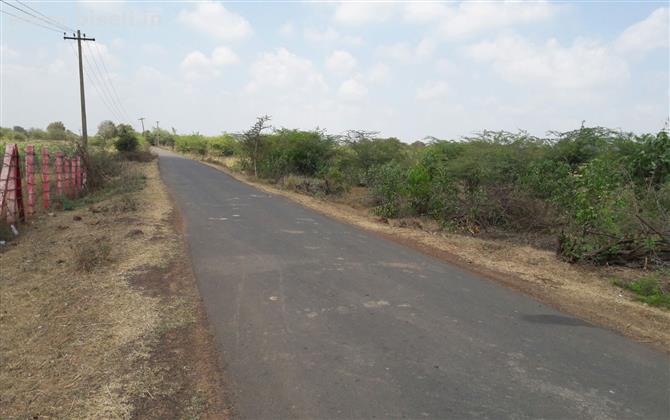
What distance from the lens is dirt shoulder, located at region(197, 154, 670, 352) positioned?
552cm

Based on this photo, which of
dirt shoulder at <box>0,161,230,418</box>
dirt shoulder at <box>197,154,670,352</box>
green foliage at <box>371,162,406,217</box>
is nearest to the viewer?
dirt shoulder at <box>0,161,230,418</box>

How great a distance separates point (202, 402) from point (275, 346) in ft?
3.60

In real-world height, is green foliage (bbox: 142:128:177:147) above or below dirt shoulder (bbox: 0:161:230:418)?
above

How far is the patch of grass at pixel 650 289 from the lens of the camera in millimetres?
6258

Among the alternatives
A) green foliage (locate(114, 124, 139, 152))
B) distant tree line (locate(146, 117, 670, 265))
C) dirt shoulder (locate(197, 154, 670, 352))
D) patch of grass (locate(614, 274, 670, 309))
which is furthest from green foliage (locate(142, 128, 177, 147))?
patch of grass (locate(614, 274, 670, 309))

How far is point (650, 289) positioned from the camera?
6676mm

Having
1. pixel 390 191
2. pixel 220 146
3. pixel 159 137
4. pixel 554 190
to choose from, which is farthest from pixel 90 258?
pixel 159 137

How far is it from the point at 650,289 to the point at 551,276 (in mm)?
1335

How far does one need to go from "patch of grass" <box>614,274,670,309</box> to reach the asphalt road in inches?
67.1

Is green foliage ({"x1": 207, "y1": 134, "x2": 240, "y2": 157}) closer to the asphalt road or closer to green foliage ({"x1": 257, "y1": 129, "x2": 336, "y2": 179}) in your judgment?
green foliage ({"x1": 257, "y1": 129, "x2": 336, "y2": 179})

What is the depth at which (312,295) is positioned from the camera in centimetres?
602

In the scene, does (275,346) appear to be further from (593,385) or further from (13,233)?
(13,233)

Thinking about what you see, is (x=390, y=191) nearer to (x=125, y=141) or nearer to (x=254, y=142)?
(x=254, y=142)

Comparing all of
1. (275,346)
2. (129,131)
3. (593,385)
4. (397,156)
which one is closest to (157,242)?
(275,346)
